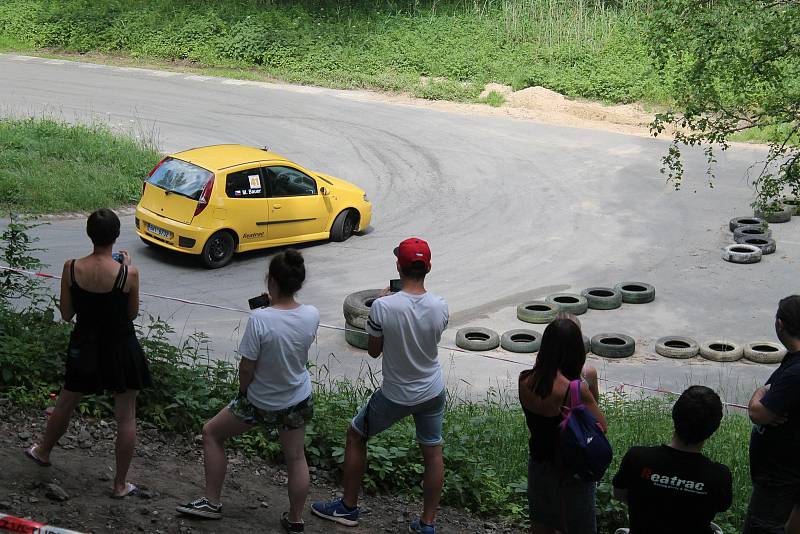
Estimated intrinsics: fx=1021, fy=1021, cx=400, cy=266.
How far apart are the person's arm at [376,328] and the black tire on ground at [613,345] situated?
8496 millimetres

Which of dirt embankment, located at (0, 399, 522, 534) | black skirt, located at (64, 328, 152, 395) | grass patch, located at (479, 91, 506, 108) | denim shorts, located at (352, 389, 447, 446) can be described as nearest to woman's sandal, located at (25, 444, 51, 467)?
dirt embankment, located at (0, 399, 522, 534)

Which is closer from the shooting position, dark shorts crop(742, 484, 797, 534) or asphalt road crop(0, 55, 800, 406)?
dark shorts crop(742, 484, 797, 534)

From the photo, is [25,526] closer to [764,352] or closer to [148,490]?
[148,490]

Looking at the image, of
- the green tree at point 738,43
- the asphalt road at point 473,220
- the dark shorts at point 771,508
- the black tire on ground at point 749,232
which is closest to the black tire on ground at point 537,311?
the asphalt road at point 473,220

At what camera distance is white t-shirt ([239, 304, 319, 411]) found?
5.99 meters

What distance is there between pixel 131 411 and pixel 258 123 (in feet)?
69.1

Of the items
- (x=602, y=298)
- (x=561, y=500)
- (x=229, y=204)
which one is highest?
(x=561, y=500)

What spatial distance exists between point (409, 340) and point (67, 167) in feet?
51.9

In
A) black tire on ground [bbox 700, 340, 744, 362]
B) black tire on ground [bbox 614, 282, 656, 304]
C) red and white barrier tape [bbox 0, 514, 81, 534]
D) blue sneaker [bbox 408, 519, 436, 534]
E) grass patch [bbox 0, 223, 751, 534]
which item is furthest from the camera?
black tire on ground [bbox 614, 282, 656, 304]

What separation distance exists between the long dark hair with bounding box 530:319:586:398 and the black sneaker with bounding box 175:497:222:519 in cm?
220

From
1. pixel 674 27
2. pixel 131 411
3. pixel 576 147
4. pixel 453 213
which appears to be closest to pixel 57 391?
pixel 131 411

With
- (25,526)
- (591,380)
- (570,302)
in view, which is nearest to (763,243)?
(570,302)

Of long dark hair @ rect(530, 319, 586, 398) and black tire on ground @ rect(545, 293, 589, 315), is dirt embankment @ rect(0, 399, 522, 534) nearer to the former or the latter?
long dark hair @ rect(530, 319, 586, 398)

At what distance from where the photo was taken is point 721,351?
1444 cm
